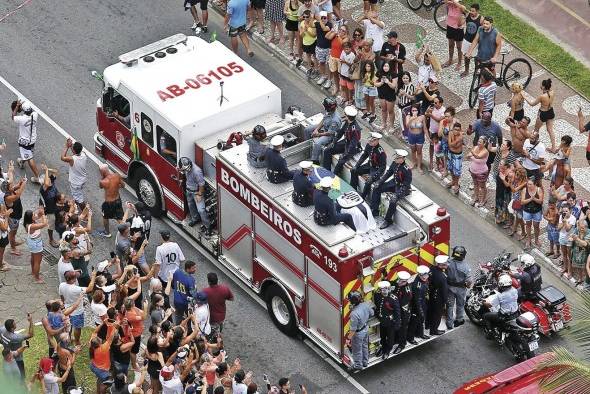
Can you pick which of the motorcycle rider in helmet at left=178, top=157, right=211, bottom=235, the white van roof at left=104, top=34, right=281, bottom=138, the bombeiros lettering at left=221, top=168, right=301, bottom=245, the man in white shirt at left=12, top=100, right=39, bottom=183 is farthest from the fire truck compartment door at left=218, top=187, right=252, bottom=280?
the man in white shirt at left=12, top=100, right=39, bottom=183

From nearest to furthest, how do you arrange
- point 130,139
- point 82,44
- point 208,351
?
point 208,351, point 130,139, point 82,44

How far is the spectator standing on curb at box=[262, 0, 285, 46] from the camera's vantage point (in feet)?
103

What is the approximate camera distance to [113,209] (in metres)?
26.5

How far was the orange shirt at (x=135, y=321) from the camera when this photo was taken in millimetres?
22828

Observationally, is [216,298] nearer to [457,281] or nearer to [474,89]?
[457,281]

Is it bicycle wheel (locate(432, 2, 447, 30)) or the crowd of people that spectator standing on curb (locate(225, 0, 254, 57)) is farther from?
the crowd of people

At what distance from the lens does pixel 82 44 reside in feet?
105

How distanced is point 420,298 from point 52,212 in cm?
700

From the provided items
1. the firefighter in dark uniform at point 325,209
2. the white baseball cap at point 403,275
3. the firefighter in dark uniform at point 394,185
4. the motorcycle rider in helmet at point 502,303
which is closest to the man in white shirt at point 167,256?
the firefighter in dark uniform at point 325,209

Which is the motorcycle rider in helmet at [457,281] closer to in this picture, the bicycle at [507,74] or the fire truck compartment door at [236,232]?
the fire truck compartment door at [236,232]

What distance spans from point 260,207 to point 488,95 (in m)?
6.74

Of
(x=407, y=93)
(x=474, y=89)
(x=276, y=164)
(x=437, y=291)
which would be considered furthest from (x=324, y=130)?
(x=474, y=89)

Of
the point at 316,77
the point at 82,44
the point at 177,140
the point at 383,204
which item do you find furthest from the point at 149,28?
the point at 383,204

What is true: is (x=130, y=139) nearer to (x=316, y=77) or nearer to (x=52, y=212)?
(x=52, y=212)
